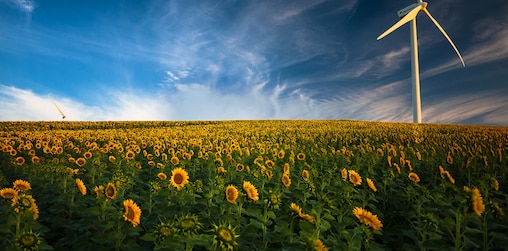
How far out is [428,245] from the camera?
10.1 feet

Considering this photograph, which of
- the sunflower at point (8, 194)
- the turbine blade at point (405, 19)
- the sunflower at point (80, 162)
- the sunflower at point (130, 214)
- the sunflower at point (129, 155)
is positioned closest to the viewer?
the sunflower at point (130, 214)

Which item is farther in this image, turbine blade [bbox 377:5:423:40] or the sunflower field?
turbine blade [bbox 377:5:423:40]

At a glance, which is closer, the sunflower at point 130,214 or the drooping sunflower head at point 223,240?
the drooping sunflower head at point 223,240

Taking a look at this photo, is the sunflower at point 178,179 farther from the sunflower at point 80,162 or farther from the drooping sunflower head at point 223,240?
the sunflower at point 80,162

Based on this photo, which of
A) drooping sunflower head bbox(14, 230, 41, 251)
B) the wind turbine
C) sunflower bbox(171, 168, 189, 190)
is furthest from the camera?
the wind turbine

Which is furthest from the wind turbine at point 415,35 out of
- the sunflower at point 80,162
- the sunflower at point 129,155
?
the sunflower at point 80,162

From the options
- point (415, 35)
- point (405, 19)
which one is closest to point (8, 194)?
point (405, 19)

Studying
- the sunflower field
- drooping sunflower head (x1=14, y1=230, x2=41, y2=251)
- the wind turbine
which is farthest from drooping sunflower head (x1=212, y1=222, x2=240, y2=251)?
the wind turbine

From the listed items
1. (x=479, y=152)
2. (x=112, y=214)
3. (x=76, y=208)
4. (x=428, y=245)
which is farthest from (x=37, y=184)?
(x=479, y=152)

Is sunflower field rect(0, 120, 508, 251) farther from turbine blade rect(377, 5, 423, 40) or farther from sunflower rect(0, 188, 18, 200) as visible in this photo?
turbine blade rect(377, 5, 423, 40)

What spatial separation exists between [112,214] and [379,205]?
15.8ft

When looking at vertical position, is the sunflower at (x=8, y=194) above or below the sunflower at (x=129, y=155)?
below

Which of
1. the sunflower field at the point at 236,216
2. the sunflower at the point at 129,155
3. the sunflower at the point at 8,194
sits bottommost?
the sunflower field at the point at 236,216

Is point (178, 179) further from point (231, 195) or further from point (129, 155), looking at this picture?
point (129, 155)
